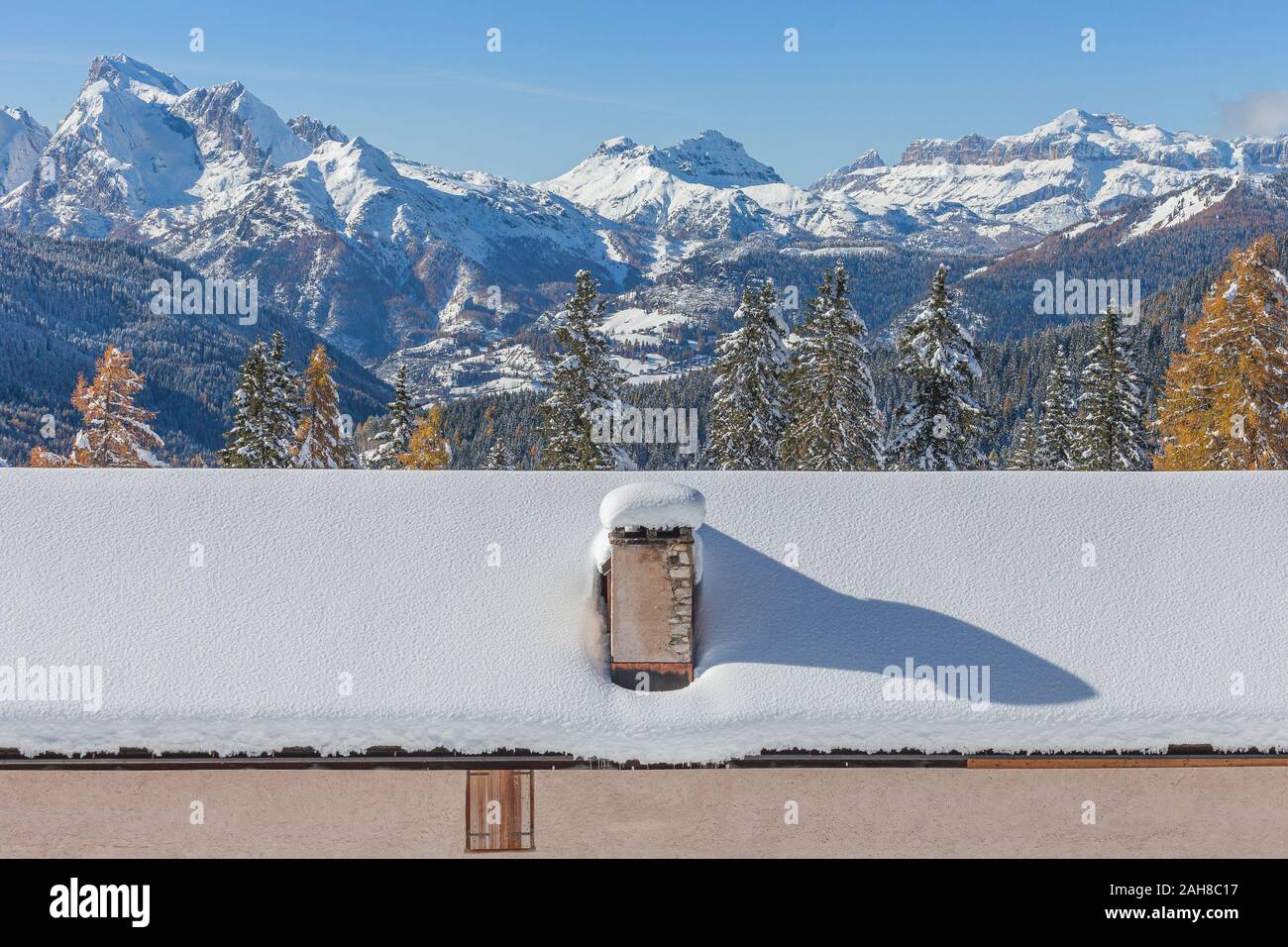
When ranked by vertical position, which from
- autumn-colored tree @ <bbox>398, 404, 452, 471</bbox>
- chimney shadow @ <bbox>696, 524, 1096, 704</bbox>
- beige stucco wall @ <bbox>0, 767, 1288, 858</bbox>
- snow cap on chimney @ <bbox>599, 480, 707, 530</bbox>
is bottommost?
beige stucco wall @ <bbox>0, 767, 1288, 858</bbox>

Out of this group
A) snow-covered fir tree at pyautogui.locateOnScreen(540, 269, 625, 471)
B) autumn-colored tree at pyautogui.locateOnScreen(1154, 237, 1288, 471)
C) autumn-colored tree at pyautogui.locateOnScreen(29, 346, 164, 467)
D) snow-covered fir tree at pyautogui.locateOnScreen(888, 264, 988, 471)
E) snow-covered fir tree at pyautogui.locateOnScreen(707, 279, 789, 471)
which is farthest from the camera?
snow-covered fir tree at pyautogui.locateOnScreen(707, 279, 789, 471)

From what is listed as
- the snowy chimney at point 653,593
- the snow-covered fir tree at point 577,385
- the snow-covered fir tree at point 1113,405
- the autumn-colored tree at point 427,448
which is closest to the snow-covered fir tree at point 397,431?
the autumn-colored tree at point 427,448

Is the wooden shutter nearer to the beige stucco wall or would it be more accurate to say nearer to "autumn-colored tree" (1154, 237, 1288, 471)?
the beige stucco wall

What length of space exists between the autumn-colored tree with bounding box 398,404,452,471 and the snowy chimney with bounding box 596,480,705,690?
27328mm

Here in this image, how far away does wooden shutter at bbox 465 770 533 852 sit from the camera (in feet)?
33.6

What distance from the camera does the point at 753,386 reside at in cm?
3544

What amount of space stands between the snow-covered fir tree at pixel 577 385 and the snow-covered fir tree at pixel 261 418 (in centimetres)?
856

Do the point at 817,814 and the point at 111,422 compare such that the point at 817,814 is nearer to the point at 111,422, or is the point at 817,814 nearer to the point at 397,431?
the point at 397,431

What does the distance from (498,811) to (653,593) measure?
2592mm

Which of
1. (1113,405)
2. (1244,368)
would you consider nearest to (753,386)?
(1113,405)

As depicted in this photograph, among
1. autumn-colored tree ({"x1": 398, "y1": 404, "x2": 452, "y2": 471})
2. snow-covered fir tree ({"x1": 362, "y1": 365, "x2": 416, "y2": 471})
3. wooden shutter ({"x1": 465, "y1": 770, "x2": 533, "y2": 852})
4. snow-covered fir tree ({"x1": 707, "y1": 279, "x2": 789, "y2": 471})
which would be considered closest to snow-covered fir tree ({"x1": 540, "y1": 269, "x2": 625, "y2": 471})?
snow-covered fir tree ({"x1": 707, "y1": 279, "x2": 789, "y2": 471})
